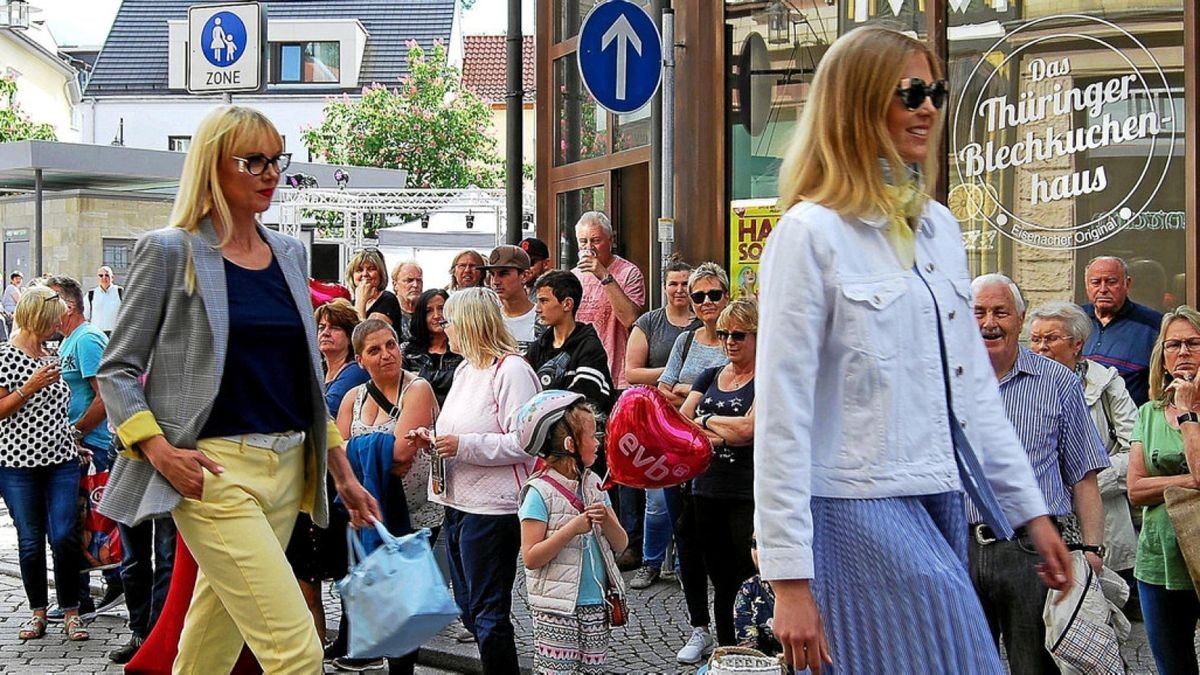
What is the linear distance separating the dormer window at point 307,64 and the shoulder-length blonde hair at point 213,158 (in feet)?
172

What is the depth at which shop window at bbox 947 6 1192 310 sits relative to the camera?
8.85 meters

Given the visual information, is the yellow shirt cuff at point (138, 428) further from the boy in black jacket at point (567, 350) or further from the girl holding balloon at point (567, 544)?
the boy in black jacket at point (567, 350)

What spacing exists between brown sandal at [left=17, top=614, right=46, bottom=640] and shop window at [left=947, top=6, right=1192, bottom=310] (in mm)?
5540

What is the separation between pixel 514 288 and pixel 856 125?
647 centimetres

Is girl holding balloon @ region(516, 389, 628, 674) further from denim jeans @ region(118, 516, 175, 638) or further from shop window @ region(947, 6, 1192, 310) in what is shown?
shop window @ region(947, 6, 1192, 310)

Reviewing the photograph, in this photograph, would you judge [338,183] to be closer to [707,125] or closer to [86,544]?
[707,125]

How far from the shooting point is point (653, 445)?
23.6 feet

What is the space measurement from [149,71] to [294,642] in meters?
55.8

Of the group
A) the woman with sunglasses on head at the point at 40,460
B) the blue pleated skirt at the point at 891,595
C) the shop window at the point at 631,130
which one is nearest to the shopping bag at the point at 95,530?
the woman with sunglasses on head at the point at 40,460

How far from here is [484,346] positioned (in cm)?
720

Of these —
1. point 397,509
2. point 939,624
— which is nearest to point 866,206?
point 939,624

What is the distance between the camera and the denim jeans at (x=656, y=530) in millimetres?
9367

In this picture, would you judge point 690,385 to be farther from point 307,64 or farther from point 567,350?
point 307,64

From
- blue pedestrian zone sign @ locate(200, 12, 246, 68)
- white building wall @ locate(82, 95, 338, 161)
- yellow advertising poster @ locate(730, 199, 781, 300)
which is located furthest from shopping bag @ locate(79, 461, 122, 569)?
white building wall @ locate(82, 95, 338, 161)
